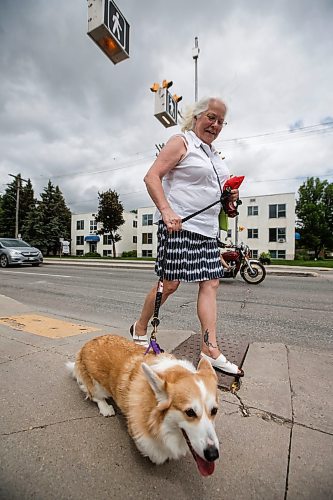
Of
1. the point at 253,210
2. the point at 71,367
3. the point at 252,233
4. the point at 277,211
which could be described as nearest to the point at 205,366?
the point at 71,367

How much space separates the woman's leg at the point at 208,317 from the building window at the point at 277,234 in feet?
119

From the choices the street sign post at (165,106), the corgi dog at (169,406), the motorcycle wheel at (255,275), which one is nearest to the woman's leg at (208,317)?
the corgi dog at (169,406)

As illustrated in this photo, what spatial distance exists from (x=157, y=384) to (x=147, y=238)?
4337 cm

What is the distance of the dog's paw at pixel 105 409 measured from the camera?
169 centimetres

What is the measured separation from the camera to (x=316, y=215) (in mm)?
45688

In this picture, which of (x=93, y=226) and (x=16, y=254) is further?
(x=93, y=226)

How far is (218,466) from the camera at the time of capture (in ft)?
4.26

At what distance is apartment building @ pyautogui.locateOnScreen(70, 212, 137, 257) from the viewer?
4864 cm

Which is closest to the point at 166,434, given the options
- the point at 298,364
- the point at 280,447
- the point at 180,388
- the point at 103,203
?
the point at 180,388

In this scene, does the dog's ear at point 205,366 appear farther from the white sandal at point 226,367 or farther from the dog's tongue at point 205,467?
the white sandal at point 226,367

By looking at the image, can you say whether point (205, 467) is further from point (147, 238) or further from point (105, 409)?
point (147, 238)

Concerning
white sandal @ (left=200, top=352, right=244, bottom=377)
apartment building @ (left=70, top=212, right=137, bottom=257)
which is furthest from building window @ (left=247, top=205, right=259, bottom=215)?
white sandal @ (left=200, top=352, right=244, bottom=377)

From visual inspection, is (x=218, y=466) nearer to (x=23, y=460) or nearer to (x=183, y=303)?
(x=23, y=460)

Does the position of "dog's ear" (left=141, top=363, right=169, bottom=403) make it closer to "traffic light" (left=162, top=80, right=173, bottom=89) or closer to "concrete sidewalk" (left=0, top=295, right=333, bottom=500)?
"concrete sidewalk" (left=0, top=295, right=333, bottom=500)
